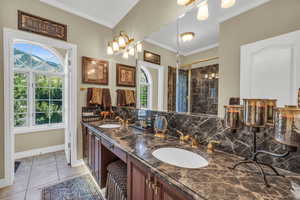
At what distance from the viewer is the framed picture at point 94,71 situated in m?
2.44

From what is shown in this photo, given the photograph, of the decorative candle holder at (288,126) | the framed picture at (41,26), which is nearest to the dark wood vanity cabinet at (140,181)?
the decorative candle holder at (288,126)

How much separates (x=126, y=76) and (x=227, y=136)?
6.62ft

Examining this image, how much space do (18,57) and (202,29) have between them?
12.4 ft

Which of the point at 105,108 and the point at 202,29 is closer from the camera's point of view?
the point at 202,29

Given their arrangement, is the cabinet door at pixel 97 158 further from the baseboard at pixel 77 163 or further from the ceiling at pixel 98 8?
the ceiling at pixel 98 8

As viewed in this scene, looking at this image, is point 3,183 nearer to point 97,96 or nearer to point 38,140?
point 38,140

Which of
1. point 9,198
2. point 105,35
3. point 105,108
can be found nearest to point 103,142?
point 105,108

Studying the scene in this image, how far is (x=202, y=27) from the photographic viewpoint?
1.27 m

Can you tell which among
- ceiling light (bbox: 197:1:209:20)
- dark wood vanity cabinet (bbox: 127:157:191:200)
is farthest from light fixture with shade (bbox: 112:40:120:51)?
dark wood vanity cabinet (bbox: 127:157:191:200)

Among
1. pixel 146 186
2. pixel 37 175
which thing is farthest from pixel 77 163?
pixel 146 186

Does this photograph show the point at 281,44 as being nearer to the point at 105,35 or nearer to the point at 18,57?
the point at 105,35

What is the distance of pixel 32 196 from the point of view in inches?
66.2

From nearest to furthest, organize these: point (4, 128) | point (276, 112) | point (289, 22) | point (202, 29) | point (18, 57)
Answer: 1. point (276, 112)
2. point (289, 22)
3. point (202, 29)
4. point (4, 128)
5. point (18, 57)

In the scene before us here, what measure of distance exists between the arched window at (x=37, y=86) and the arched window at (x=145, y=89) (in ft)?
8.27
